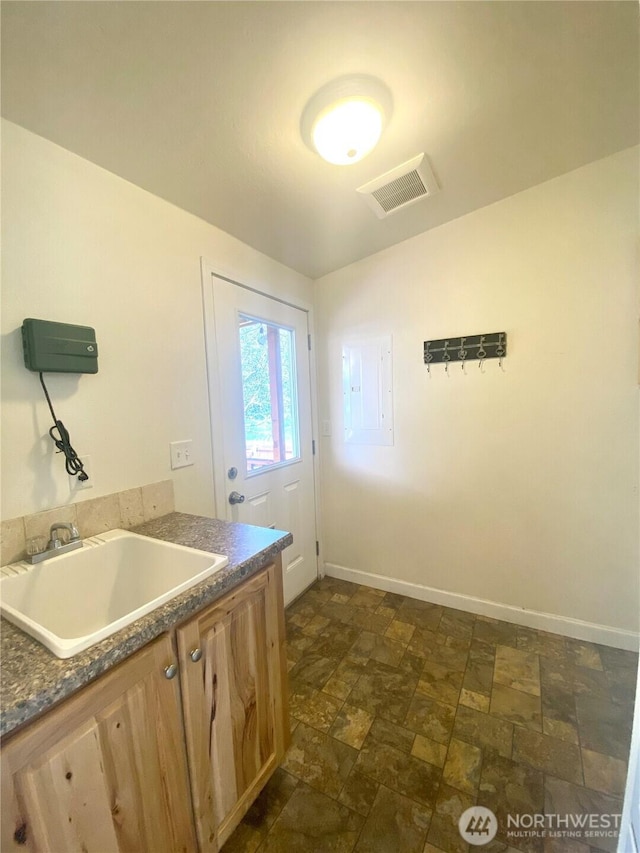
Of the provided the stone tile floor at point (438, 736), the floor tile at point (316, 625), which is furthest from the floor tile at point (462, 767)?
the floor tile at point (316, 625)

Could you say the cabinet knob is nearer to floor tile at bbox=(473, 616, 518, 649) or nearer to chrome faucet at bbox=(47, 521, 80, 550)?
chrome faucet at bbox=(47, 521, 80, 550)

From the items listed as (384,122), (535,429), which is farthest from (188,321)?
(535,429)

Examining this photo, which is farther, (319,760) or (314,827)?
Result: (319,760)

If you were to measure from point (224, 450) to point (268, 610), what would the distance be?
0.84 metres

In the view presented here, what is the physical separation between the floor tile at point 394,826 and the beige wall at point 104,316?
126 cm

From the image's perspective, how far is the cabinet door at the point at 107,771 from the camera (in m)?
0.57

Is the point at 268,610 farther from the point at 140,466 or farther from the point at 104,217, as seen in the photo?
the point at 104,217

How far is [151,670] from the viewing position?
765mm

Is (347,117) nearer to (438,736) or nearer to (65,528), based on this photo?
(65,528)

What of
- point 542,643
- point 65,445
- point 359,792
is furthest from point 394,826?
point 65,445

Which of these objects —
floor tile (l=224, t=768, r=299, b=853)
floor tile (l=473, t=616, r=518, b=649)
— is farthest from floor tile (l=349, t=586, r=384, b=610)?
floor tile (l=224, t=768, r=299, b=853)

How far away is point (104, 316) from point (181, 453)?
2.05ft

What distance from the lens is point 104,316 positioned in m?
1.24

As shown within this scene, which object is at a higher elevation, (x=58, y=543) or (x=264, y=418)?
(x=264, y=418)
